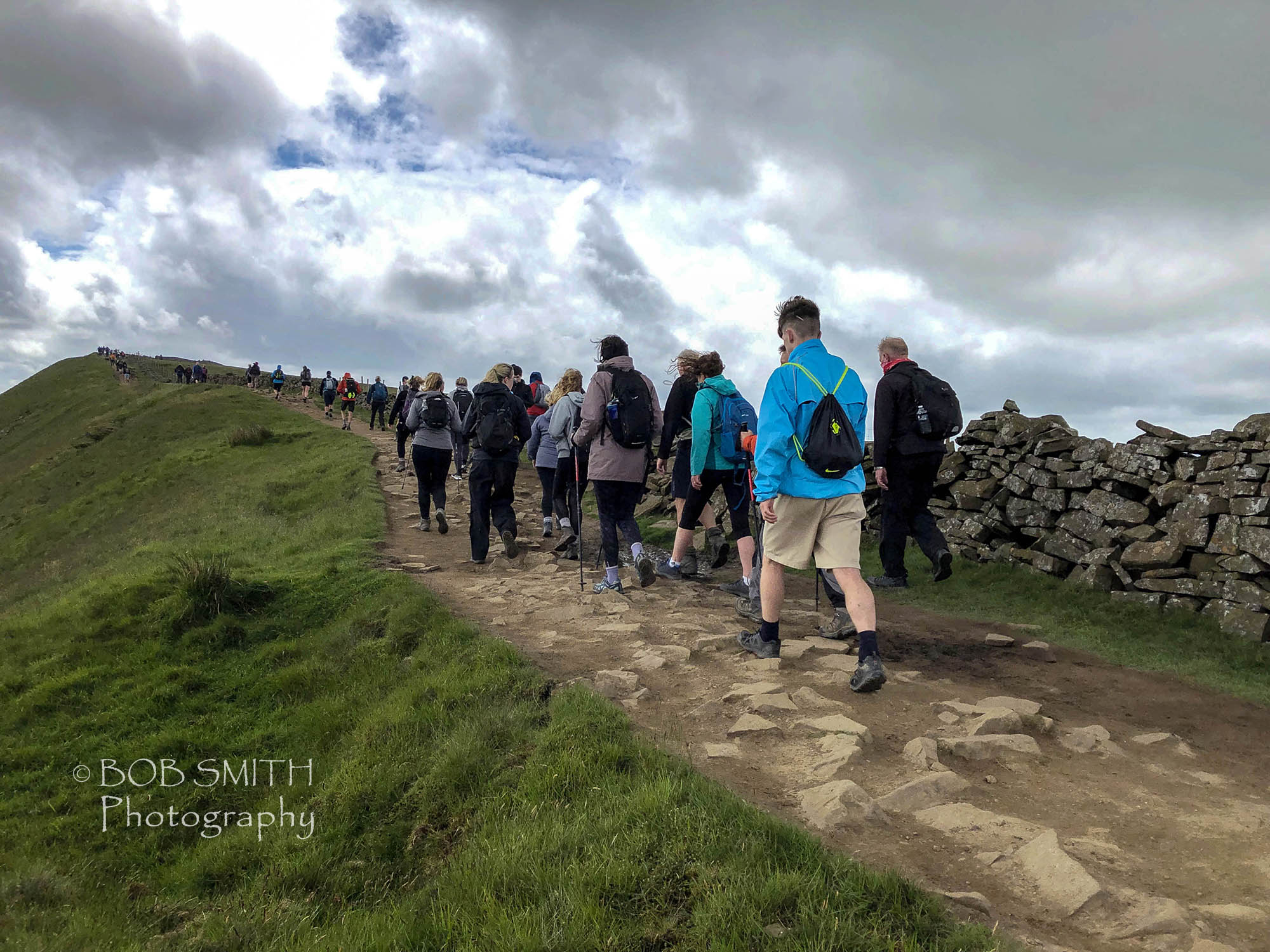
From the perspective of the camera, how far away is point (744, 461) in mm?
8859

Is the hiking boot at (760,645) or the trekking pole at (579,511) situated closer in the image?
the hiking boot at (760,645)

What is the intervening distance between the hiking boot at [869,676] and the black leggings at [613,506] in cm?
403

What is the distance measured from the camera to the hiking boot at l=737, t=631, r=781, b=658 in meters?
6.37

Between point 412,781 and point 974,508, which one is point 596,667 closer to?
point 412,781

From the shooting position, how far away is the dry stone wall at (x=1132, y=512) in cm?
815

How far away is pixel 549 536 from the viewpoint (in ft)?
44.9

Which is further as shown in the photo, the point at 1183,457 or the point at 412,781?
the point at 1183,457

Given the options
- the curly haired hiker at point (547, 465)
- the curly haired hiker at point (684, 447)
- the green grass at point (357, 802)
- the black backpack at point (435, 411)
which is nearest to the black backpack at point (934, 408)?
the curly haired hiker at point (684, 447)

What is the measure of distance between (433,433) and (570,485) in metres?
2.64

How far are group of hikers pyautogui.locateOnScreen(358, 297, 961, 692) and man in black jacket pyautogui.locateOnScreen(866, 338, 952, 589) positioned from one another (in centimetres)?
2

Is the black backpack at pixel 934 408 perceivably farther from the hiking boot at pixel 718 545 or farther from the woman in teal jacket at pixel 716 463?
the hiking boot at pixel 718 545

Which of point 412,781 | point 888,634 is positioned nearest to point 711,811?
point 412,781

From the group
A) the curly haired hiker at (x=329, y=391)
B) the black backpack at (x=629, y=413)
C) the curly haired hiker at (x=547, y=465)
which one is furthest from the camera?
the curly haired hiker at (x=329, y=391)

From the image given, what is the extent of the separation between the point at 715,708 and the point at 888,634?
3.46 metres
